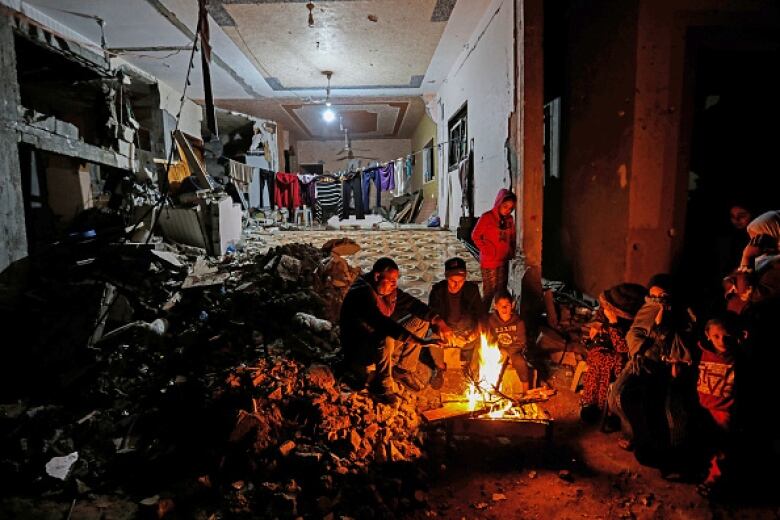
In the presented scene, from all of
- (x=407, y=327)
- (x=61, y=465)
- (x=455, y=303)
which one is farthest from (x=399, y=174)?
(x=61, y=465)

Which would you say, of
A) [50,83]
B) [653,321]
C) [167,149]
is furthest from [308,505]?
[167,149]

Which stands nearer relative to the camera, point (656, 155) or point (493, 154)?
point (656, 155)

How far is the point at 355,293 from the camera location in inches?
182

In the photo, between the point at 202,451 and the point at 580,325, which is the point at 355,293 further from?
the point at 580,325

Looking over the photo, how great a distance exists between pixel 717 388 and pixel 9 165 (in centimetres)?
953

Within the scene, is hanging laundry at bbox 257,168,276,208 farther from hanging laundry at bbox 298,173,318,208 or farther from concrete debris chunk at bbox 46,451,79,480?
concrete debris chunk at bbox 46,451,79,480

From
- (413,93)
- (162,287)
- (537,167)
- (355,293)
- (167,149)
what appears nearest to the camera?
(355,293)

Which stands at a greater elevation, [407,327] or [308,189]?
[308,189]

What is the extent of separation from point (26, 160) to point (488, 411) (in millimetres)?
9968

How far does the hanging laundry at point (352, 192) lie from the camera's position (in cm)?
1573

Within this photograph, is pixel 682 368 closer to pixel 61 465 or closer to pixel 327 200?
pixel 61 465

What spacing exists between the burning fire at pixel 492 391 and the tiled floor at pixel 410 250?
280cm

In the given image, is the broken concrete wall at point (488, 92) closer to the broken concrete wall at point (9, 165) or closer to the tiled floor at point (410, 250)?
the tiled floor at point (410, 250)

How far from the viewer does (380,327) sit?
450cm
